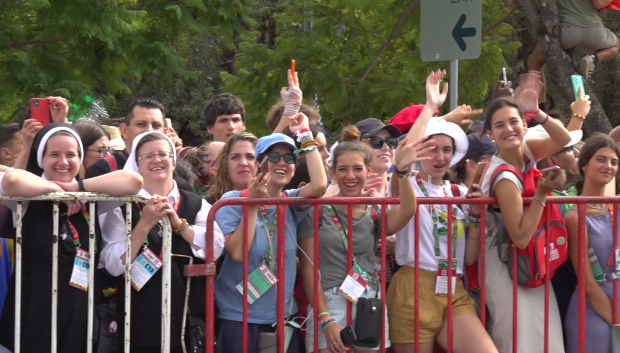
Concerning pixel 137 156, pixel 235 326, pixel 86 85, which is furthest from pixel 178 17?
pixel 235 326

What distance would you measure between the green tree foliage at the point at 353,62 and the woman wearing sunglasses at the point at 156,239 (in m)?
4.66

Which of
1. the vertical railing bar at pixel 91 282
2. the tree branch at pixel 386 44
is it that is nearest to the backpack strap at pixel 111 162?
the vertical railing bar at pixel 91 282

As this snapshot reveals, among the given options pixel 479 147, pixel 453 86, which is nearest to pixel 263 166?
pixel 479 147

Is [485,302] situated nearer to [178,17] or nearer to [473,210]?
[473,210]

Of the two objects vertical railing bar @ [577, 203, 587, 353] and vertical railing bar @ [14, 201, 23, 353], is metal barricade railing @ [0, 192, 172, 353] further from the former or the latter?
vertical railing bar @ [577, 203, 587, 353]

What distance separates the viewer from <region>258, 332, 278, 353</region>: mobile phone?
4.46 m

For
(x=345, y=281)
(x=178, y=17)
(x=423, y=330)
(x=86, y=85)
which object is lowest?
(x=423, y=330)

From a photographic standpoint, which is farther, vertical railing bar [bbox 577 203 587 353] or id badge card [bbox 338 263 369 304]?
vertical railing bar [bbox 577 203 587 353]

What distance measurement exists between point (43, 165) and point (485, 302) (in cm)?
291

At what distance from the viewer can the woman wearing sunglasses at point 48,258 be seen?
4191 mm

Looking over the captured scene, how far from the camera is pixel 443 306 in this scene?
4680mm

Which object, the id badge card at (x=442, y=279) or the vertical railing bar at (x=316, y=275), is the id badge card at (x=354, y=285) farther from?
the id badge card at (x=442, y=279)

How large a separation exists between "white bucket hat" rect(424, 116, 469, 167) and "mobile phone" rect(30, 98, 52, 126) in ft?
8.72

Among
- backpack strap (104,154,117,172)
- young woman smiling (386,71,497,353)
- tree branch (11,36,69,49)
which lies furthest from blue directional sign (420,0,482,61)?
tree branch (11,36,69,49)
